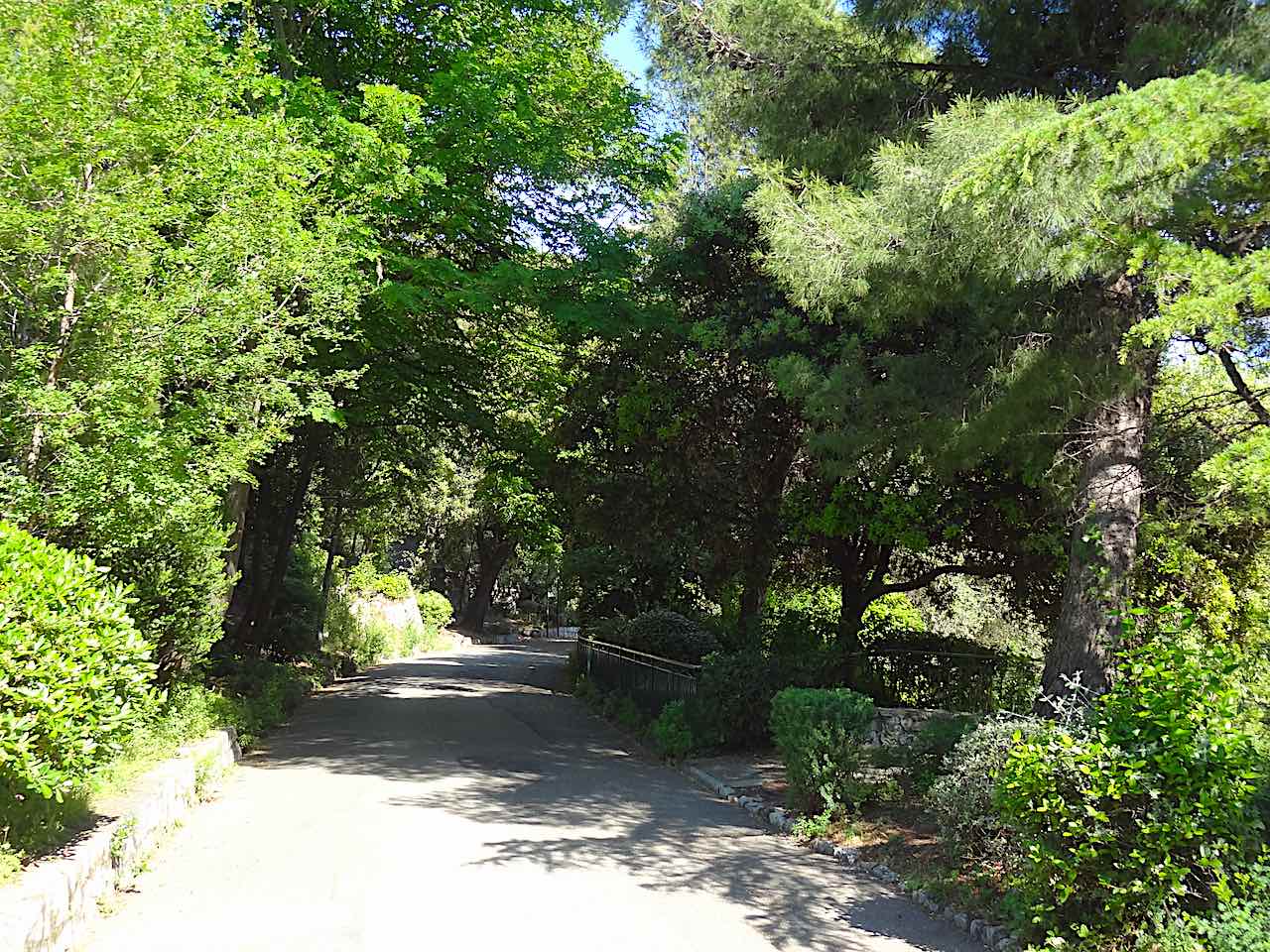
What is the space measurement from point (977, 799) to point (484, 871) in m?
3.71

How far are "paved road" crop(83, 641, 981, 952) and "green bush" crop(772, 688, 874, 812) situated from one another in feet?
2.34

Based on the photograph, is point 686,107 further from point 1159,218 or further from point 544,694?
point 544,694

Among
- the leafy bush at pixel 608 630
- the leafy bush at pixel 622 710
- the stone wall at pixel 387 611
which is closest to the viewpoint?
the leafy bush at pixel 622 710

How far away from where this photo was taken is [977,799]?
7012 mm

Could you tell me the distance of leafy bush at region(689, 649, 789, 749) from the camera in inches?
524

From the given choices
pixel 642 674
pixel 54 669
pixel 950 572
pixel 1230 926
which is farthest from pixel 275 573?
pixel 1230 926

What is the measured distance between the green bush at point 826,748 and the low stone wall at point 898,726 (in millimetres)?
289

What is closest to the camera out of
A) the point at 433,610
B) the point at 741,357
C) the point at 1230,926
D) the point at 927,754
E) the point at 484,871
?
the point at 1230,926

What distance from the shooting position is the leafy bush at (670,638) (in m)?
17.7

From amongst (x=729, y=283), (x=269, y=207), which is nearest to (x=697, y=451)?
(x=729, y=283)

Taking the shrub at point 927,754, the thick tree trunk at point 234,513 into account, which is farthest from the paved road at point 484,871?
the thick tree trunk at point 234,513

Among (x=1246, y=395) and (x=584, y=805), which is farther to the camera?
(x=584, y=805)

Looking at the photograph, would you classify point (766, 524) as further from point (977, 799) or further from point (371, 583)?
point (371, 583)

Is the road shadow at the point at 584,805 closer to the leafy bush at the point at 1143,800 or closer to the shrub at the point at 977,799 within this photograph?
the shrub at the point at 977,799
